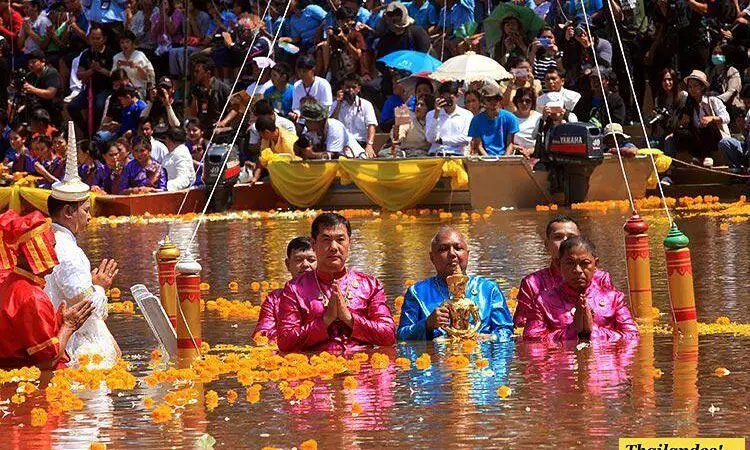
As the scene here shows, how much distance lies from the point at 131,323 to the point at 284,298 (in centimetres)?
329

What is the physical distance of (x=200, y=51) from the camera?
28609mm

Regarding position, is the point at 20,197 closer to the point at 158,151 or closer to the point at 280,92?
the point at 158,151

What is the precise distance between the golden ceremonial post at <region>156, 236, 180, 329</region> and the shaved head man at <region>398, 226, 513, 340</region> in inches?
74.5

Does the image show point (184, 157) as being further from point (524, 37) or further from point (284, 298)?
point (284, 298)

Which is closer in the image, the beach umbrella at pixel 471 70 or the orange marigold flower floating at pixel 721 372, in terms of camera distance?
the orange marigold flower floating at pixel 721 372

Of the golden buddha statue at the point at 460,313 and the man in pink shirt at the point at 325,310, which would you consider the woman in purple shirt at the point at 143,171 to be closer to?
the man in pink shirt at the point at 325,310

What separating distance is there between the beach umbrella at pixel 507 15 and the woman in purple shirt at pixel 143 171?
17.1ft

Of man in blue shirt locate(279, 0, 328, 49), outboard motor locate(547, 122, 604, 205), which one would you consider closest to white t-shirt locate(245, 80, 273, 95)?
man in blue shirt locate(279, 0, 328, 49)

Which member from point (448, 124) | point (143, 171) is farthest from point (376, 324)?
point (143, 171)

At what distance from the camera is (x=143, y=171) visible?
2530 centimetres

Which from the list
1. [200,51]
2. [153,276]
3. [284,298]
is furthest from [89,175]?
[284,298]

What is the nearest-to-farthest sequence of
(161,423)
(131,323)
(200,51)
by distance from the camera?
(161,423) < (131,323) < (200,51)

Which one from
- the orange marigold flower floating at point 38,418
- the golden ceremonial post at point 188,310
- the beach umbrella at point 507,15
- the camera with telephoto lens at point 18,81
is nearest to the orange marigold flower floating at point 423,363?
the golden ceremonial post at point 188,310

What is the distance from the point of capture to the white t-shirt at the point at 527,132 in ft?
78.7
